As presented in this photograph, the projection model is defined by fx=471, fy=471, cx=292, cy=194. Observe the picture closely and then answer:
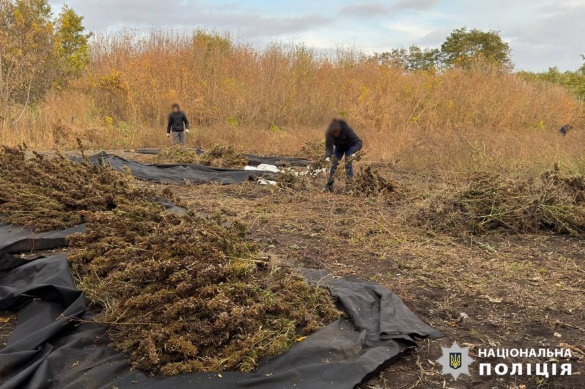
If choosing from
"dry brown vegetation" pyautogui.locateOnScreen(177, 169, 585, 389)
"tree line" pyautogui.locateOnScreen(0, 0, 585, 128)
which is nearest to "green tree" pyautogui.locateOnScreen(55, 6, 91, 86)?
"tree line" pyautogui.locateOnScreen(0, 0, 585, 128)

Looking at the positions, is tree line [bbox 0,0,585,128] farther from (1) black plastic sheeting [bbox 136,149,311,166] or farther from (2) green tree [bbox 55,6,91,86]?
(1) black plastic sheeting [bbox 136,149,311,166]

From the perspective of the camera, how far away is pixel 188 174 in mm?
8734

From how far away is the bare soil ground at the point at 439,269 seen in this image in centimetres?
283

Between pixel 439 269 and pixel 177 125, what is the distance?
29.7 feet

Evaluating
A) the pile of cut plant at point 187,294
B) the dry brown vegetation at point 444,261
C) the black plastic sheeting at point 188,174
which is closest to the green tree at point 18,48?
the black plastic sheeting at point 188,174

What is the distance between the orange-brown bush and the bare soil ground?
6485 millimetres

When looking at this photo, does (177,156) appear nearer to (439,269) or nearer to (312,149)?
(312,149)

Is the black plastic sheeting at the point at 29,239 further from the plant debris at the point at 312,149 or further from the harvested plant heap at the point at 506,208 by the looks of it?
the plant debris at the point at 312,149

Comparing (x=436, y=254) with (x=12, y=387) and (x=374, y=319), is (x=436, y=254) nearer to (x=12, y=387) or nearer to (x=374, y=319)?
(x=374, y=319)

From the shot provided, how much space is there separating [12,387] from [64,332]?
516 mm

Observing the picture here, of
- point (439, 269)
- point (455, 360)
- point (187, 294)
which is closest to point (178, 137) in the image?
point (439, 269)

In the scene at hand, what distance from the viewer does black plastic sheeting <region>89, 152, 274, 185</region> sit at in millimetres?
8453

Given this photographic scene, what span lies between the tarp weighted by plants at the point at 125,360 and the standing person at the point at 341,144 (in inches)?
169

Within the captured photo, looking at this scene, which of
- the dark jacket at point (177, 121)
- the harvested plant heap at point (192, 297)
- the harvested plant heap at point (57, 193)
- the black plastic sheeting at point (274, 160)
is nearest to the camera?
the harvested plant heap at point (192, 297)
